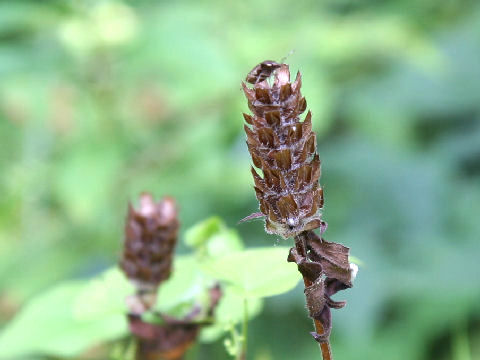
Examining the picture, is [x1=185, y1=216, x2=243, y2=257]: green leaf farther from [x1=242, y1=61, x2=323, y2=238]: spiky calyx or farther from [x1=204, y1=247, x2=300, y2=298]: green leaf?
[x1=242, y1=61, x2=323, y2=238]: spiky calyx

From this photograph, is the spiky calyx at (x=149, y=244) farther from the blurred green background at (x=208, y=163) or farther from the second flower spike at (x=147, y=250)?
the blurred green background at (x=208, y=163)

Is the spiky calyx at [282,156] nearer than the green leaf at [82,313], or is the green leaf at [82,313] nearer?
the spiky calyx at [282,156]

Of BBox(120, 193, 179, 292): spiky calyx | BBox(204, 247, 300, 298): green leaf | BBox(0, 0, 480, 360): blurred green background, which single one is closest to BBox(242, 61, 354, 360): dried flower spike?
BBox(204, 247, 300, 298): green leaf

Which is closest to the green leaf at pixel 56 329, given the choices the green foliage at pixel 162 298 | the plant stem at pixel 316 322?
the green foliage at pixel 162 298

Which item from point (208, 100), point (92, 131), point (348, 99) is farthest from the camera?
point (348, 99)

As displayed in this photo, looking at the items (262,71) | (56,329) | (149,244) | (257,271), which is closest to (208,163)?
(56,329)

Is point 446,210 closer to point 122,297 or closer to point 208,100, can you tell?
point 208,100

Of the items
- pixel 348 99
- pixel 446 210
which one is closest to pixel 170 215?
pixel 446 210
